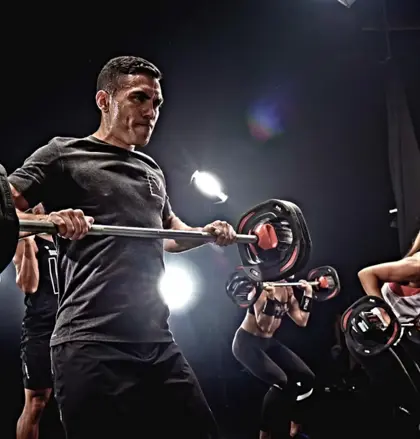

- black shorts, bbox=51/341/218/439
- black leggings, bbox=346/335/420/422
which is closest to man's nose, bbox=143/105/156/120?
black shorts, bbox=51/341/218/439

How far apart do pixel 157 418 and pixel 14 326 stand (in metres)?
2.86

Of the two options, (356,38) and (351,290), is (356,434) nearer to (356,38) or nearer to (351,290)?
(351,290)

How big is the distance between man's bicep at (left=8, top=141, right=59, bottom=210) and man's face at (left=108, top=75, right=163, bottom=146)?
24 cm

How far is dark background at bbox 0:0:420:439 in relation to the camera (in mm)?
4082

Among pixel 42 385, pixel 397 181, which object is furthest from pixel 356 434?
pixel 42 385

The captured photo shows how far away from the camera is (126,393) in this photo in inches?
55.5

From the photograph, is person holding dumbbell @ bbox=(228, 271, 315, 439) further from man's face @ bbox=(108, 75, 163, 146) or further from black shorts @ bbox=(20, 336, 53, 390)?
man's face @ bbox=(108, 75, 163, 146)

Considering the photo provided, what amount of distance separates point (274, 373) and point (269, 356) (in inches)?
10.5

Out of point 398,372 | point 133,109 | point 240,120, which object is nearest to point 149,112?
point 133,109

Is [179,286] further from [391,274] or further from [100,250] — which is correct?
[100,250]

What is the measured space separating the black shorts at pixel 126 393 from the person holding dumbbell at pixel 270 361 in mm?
2291

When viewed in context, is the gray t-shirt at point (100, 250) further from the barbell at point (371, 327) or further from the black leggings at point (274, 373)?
the black leggings at point (274, 373)

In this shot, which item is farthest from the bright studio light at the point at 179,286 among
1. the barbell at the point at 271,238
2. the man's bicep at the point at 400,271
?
the barbell at the point at 271,238

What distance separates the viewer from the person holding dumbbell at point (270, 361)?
12.1ft
